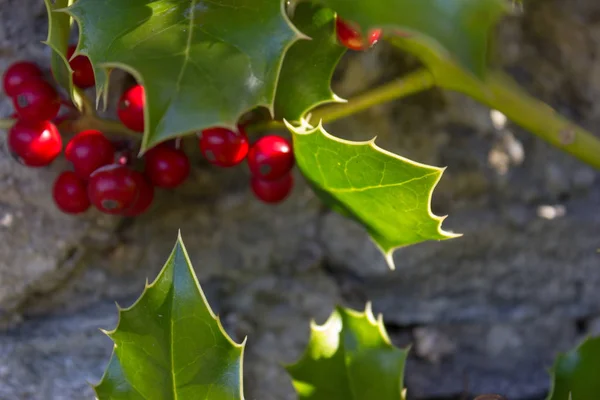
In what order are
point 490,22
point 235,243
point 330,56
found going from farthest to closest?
1. point 235,243
2. point 330,56
3. point 490,22

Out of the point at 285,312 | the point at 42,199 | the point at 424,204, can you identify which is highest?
the point at 424,204

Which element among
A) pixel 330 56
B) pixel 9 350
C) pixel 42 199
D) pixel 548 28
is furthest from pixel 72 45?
pixel 548 28

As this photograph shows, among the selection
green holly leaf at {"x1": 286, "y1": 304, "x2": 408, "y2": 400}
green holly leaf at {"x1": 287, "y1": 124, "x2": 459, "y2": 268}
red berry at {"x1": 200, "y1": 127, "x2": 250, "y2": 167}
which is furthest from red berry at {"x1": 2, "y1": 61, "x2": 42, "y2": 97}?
green holly leaf at {"x1": 286, "y1": 304, "x2": 408, "y2": 400}

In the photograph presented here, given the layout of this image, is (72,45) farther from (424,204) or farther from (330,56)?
(424,204)

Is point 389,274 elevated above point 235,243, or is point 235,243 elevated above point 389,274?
point 235,243

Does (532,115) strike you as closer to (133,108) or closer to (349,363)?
(349,363)

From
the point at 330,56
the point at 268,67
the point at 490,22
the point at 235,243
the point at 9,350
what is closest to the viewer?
the point at 490,22

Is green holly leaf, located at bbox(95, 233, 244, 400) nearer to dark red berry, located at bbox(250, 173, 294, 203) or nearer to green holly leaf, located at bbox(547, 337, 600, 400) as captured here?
dark red berry, located at bbox(250, 173, 294, 203)
